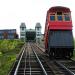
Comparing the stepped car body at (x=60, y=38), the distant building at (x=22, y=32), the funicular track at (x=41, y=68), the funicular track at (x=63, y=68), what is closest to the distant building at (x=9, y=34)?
the distant building at (x=22, y=32)

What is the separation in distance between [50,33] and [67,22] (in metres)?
2.19

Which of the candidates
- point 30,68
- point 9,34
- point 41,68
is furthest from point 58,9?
point 9,34

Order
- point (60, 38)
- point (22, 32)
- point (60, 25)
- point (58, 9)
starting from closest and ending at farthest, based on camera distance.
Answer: point (60, 38) < point (60, 25) < point (58, 9) < point (22, 32)

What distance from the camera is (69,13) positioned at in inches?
1305

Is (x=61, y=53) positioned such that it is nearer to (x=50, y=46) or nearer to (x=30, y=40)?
(x=50, y=46)

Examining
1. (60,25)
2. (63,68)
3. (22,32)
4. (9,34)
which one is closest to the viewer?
(63,68)

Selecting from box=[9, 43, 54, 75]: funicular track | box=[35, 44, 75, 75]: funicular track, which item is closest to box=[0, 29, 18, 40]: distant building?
box=[9, 43, 54, 75]: funicular track

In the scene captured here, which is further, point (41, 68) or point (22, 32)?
point (22, 32)

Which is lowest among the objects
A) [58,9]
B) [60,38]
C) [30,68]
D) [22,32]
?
[30,68]

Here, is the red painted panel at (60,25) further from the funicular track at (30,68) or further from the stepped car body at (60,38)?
the funicular track at (30,68)

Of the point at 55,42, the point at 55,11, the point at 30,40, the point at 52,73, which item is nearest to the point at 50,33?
the point at 55,42

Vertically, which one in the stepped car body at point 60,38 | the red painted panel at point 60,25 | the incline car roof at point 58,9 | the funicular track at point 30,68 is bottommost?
the funicular track at point 30,68

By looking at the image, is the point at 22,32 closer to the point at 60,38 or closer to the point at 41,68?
the point at 60,38

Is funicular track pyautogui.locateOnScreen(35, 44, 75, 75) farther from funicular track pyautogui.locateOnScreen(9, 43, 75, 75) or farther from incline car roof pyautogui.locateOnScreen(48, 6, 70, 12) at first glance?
incline car roof pyautogui.locateOnScreen(48, 6, 70, 12)
